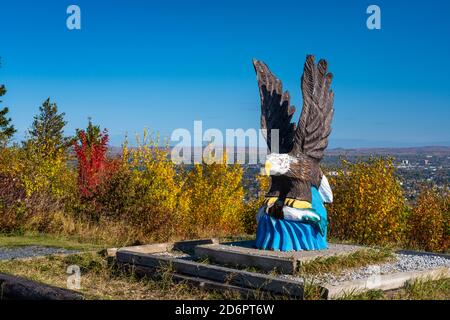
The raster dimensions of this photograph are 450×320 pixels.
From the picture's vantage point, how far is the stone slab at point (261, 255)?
9375mm

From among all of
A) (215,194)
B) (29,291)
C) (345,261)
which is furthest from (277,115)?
(215,194)

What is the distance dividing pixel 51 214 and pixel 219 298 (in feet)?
32.9

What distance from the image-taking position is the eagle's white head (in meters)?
10.5

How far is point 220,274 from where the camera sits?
9086 millimetres

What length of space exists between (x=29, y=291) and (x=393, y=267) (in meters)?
6.01

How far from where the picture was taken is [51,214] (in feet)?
56.5

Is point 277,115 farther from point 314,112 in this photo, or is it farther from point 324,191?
point 324,191

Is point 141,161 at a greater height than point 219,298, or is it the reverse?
point 141,161

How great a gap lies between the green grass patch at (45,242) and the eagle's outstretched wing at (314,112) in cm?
571

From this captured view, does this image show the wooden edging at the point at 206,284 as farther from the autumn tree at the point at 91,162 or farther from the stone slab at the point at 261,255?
the autumn tree at the point at 91,162

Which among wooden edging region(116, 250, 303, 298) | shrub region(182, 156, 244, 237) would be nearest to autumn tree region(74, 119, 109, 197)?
shrub region(182, 156, 244, 237)

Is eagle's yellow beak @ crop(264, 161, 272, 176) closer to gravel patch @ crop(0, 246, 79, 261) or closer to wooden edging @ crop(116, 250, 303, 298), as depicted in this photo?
wooden edging @ crop(116, 250, 303, 298)
